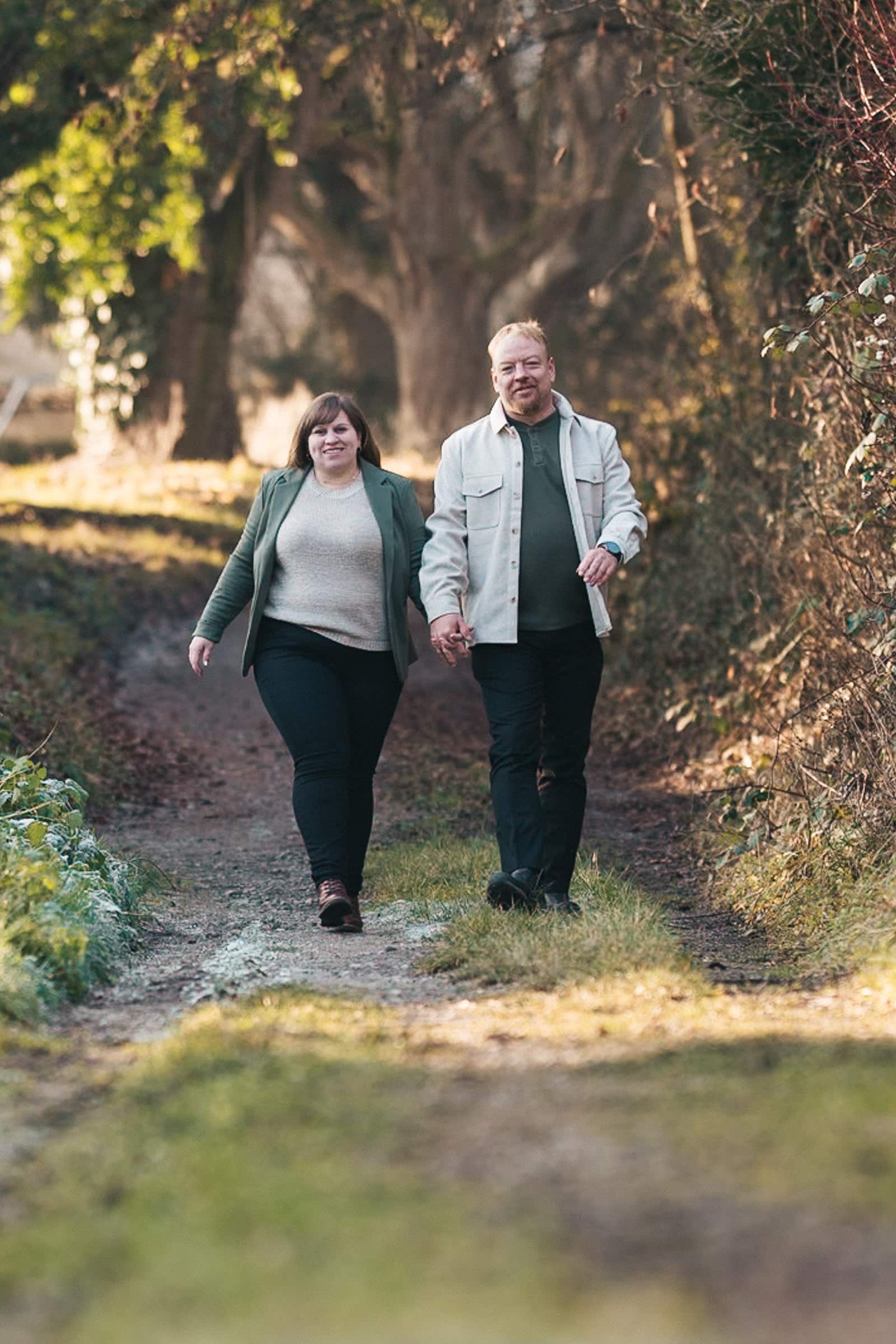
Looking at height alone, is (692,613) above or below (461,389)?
below

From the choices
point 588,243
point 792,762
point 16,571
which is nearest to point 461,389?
point 588,243


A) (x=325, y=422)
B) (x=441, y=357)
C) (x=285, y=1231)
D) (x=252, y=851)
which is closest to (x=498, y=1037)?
(x=285, y=1231)

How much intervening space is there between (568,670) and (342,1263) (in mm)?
3612

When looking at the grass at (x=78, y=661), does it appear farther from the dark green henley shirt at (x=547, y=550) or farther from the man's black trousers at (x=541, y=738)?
the dark green henley shirt at (x=547, y=550)

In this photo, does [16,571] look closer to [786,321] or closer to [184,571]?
[184,571]

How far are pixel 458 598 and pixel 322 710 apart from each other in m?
0.73

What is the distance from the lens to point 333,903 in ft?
22.2

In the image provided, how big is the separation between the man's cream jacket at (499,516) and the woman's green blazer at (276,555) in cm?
29

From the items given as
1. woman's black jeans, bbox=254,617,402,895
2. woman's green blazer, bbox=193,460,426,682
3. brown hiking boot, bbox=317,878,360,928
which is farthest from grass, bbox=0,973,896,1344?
woman's green blazer, bbox=193,460,426,682

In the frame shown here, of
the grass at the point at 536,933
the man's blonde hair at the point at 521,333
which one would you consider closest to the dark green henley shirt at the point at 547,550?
the man's blonde hair at the point at 521,333

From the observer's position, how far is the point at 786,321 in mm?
9945

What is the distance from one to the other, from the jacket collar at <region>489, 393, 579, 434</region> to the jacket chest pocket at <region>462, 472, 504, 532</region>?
173 millimetres

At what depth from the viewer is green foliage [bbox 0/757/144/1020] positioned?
540 centimetres

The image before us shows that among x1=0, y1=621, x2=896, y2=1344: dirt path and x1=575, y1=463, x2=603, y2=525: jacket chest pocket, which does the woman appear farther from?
x1=575, y1=463, x2=603, y2=525: jacket chest pocket
